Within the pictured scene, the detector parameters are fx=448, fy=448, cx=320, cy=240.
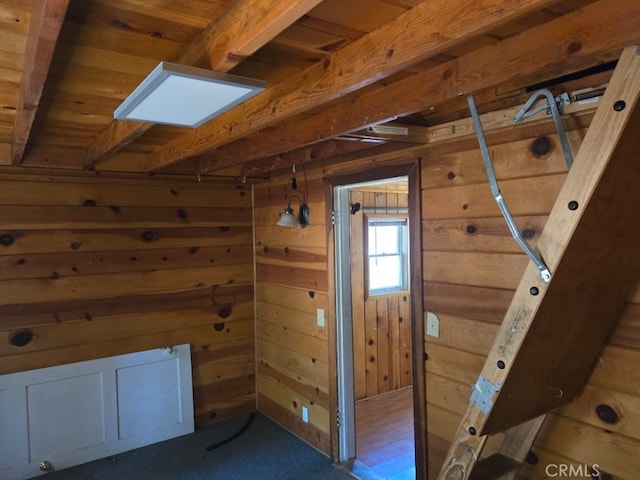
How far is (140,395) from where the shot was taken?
3.40 metres

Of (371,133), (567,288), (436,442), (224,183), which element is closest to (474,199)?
(371,133)

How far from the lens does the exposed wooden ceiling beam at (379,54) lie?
97 cm

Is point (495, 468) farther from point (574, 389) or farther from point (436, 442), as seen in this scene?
point (436, 442)

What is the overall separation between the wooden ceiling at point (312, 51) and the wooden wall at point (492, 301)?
11.8 inches

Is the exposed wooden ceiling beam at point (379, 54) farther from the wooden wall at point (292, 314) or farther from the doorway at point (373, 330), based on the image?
the wooden wall at point (292, 314)

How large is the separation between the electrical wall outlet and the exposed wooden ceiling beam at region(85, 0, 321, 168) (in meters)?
1.64

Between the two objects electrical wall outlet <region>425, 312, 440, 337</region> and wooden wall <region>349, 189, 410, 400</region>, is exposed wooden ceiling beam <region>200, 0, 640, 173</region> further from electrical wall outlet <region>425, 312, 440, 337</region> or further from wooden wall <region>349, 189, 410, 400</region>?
wooden wall <region>349, 189, 410, 400</region>

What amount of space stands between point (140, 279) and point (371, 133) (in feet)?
7.35

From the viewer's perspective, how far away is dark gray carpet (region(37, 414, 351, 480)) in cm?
299

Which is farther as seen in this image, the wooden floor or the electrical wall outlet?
the wooden floor

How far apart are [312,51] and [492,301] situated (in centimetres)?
136

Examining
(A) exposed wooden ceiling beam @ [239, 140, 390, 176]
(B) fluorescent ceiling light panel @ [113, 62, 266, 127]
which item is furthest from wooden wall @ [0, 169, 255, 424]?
(B) fluorescent ceiling light panel @ [113, 62, 266, 127]

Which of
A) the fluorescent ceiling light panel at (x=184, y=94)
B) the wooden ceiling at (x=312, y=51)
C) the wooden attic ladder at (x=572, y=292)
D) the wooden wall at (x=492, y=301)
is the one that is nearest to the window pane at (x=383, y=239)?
the wooden wall at (x=492, y=301)

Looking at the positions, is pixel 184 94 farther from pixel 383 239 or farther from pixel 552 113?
pixel 383 239
